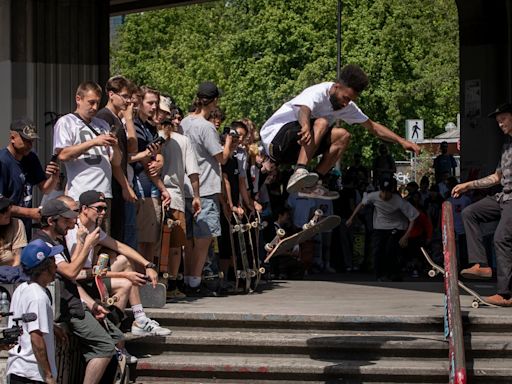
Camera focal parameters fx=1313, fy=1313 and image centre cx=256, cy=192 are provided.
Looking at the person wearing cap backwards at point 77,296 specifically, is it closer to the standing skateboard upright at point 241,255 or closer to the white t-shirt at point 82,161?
the white t-shirt at point 82,161

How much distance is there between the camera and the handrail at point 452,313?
32.4ft

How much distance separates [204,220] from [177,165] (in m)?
0.72

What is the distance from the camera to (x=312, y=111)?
10.8 meters

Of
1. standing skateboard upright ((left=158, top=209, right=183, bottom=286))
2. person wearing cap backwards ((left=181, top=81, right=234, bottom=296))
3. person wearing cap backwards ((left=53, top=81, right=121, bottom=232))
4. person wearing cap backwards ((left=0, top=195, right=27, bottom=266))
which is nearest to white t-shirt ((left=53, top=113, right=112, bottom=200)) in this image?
person wearing cap backwards ((left=53, top=81, right=121, bottom=232))

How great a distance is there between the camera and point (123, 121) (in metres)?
12.1

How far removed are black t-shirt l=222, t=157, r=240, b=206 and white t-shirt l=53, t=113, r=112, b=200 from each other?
2.68 m

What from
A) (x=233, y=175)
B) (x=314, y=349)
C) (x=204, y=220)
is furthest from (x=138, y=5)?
(x=314, y=349)

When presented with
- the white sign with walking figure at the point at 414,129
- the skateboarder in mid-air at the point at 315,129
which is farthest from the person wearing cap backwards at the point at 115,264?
the white sign with walking figure at the point at 414,129

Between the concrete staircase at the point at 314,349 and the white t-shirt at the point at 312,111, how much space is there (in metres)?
1.62

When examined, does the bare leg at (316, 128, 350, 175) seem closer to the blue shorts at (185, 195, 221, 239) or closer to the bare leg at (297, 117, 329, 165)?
the bare leg at (297, 117, 329, 165)

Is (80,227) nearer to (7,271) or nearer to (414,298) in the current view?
(7,271)

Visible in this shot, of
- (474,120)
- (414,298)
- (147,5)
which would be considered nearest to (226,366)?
(414,298)

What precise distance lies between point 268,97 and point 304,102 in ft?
127

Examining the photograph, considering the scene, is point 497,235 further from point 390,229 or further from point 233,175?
point 390,229
